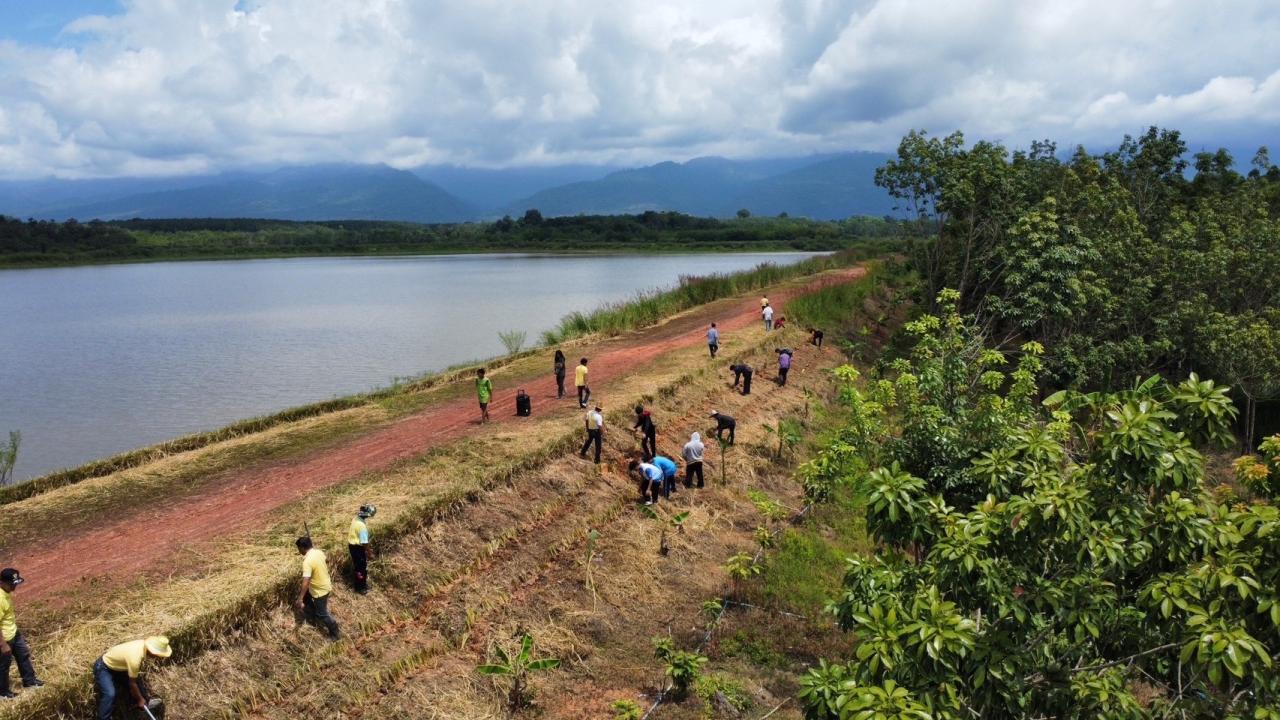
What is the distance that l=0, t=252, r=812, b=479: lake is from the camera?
26266mm

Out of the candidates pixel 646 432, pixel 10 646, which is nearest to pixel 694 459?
pixel 646 432

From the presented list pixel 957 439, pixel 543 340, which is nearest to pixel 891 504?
pixel 957 439

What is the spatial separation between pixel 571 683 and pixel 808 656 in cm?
406

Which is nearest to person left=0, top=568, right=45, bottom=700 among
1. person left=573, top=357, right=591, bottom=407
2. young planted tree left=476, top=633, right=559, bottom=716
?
young planted tree left=476, top=633, right=559, bottom=716

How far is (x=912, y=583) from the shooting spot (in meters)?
6.73

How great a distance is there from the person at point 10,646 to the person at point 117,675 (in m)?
0.83

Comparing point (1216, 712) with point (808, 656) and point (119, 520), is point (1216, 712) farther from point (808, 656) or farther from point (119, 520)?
point (119, 520)

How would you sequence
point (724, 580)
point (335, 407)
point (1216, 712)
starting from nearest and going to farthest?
point (1216, 712), point (724, 580), point (335, 407)

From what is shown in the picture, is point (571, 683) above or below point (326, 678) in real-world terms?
below

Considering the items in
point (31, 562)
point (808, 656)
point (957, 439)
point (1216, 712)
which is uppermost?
point (957, 439)

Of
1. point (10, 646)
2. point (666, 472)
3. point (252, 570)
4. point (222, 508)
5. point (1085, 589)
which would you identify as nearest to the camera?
point (1085, 589)

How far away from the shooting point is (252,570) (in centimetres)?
1142

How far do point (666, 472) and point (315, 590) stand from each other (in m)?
8.22

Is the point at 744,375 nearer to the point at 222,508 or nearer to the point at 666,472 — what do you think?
the point at 666,472
